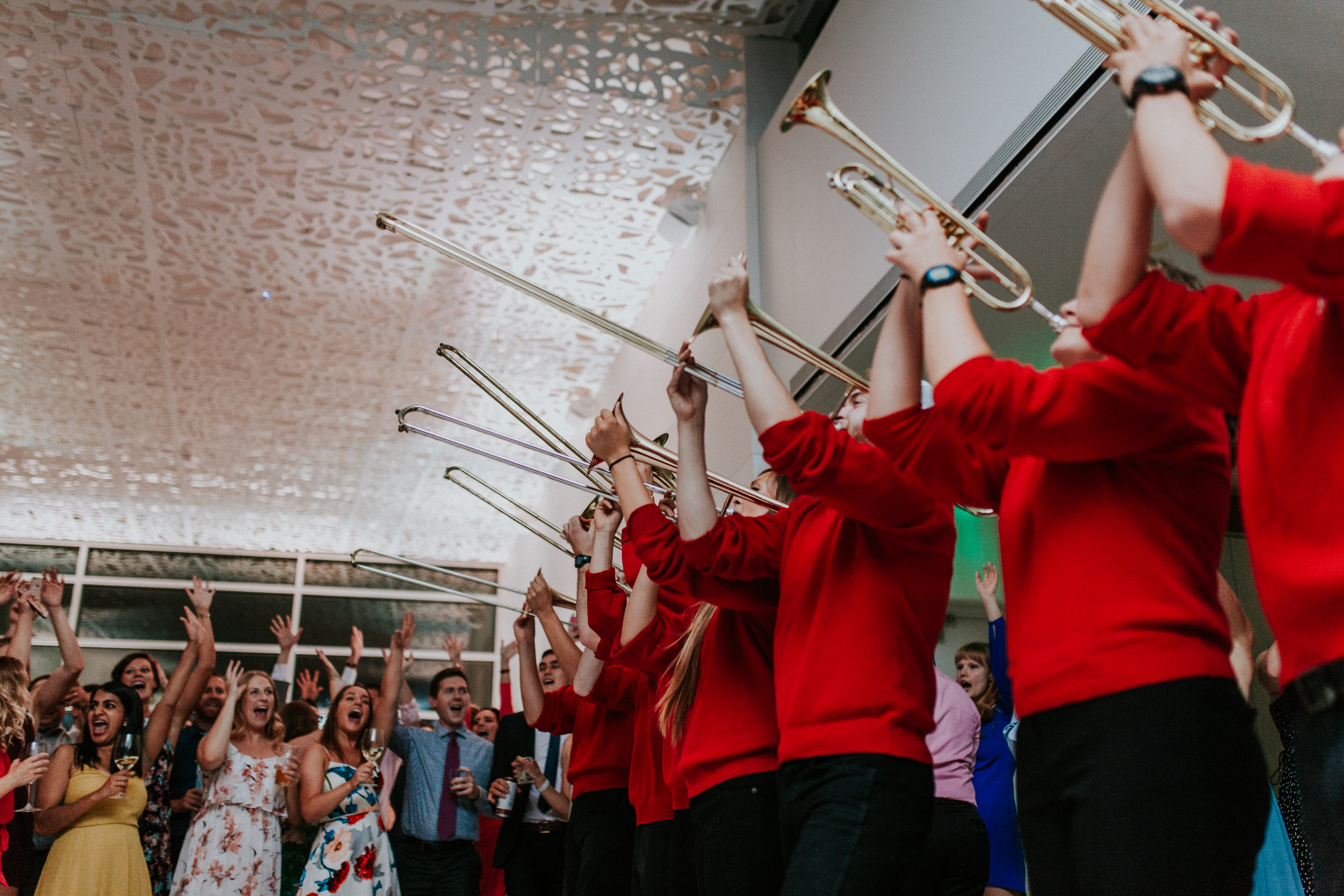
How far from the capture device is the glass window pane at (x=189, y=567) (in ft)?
36.8

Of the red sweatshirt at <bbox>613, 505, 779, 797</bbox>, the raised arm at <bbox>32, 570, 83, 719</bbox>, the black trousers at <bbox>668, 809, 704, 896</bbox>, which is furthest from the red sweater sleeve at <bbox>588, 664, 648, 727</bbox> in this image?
the raised arm at <bbox>32, 570, 83, 719</bbox>

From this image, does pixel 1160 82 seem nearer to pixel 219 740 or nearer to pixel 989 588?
pixel 989 588

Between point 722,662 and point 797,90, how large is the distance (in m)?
2.91

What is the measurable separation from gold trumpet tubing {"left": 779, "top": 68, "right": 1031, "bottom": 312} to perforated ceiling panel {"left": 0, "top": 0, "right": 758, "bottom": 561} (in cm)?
253

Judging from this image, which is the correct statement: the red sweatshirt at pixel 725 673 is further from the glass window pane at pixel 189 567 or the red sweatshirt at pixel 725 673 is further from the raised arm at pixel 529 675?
the glass window pane at pixel 189 567

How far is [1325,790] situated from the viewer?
100 cm

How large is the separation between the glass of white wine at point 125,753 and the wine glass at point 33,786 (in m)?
0.25

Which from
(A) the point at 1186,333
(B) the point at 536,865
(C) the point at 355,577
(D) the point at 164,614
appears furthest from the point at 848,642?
(D) the point at 164,614

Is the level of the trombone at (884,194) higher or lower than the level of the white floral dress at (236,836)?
higher

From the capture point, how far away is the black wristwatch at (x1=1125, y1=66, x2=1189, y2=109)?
121cm

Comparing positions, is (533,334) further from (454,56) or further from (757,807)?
(757,807)

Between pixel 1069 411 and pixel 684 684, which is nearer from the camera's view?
pixel 1069 411

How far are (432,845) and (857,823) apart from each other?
11.6 ft

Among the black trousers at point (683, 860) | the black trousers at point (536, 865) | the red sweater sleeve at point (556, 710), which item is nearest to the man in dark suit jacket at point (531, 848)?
the black trousers at point (536, 865)
